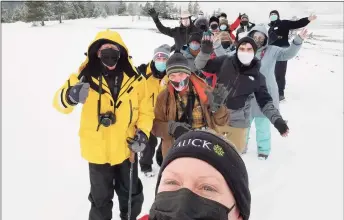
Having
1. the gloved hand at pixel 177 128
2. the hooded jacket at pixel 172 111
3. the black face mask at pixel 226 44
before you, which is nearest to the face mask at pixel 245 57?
the hooded jacket at pixel 172 111

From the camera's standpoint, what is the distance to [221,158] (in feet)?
4.67

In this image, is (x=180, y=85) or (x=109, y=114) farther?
(x=180, y=85)

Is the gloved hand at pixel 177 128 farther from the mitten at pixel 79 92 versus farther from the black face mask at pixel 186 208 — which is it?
the black face mask at pixel 186 208

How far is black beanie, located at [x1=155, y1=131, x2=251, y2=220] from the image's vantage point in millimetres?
1389

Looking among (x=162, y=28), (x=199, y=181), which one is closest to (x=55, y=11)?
(x=162, y=28)

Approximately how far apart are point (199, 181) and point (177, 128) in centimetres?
150

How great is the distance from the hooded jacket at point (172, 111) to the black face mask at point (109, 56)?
0.55 meters

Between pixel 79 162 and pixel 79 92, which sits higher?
pixel 79 92

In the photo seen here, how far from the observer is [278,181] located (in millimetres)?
4598

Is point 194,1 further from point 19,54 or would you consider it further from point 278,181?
point 278,181

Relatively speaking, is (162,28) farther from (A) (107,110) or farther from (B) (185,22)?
(A) (107,110)

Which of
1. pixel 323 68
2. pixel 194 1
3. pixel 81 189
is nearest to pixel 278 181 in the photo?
pixel 81 189

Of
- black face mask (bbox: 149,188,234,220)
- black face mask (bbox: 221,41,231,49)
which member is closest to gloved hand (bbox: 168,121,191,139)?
black face mask (bbox: 149,188,234,220)

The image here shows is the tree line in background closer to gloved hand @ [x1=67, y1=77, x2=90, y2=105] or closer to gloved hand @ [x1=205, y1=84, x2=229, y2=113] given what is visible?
gloved hand @ [x1=205, y1=84, x2=229, y2=113]
